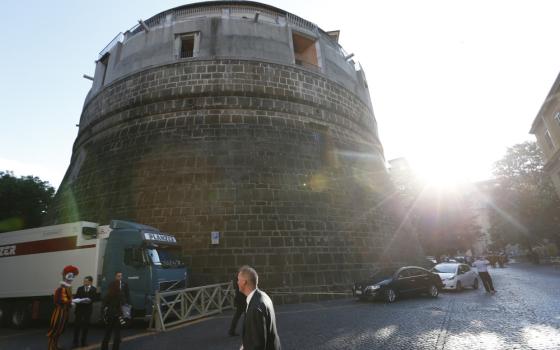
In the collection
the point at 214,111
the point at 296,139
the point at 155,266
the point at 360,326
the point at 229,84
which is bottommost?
the point at 360,326

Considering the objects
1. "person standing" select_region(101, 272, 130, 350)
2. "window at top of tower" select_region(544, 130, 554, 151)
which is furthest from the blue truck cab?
"window at top of tower" select_region(544, 130, 554, 151)

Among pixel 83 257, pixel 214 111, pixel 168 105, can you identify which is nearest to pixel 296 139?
pixel 214 111

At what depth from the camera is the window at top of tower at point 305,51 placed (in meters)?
16.4

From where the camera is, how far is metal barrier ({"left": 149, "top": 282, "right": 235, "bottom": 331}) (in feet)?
24.4

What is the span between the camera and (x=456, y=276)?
1330cm

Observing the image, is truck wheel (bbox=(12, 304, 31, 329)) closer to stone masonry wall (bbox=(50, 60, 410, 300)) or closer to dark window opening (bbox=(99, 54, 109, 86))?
stone masonry wall (bbox=(50, 60, 410, 300))

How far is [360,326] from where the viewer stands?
265 inches

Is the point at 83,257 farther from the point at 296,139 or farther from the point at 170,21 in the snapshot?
the point at 170,21

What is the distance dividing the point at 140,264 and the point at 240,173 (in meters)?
4.91

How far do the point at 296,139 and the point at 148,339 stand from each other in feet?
30.4

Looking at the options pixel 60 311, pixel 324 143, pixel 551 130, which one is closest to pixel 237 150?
pixel 324 143

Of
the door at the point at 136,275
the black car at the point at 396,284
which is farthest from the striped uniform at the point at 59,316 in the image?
the black car at the point at 396,284

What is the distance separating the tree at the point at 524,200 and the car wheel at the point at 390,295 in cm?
2539

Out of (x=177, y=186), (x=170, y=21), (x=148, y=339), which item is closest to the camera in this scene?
(x=148, y=339)
